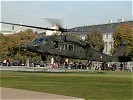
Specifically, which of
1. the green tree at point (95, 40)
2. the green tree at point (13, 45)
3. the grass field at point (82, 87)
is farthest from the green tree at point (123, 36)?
the grass field at point (82, 87)

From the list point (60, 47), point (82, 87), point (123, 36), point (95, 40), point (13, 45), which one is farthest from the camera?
point (95, 40)

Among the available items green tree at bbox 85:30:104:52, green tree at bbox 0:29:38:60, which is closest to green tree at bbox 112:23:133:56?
green tree at bbox 85:30:104:52

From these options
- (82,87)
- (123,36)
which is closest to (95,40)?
(123,36)

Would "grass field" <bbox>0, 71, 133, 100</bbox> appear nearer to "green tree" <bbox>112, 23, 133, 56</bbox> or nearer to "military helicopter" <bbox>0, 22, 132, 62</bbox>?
"military helicopter" <bbox>0, 22, 132, 62</bbox>

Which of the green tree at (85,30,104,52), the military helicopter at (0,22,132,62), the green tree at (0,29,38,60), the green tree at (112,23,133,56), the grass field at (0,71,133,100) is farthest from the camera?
the green tree at (85,30,104,52)

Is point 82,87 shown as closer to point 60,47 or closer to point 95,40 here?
point 60,47

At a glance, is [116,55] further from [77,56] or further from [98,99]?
[98,99]

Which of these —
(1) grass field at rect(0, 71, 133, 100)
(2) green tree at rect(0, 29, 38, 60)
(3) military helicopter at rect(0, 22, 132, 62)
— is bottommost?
(1) grass field at rect(0, 71, 133, 100)

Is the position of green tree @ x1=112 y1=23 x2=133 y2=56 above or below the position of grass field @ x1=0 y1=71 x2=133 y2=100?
above

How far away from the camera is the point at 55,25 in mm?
50969

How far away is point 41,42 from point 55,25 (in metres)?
4.77

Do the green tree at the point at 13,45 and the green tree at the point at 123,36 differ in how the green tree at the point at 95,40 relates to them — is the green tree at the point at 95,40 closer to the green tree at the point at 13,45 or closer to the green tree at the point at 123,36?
the green tree at the point at 123,36

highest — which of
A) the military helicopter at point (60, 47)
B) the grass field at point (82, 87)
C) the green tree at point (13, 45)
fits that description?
the green tree at point (13, 45)

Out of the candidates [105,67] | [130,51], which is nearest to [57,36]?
[105,67]
